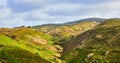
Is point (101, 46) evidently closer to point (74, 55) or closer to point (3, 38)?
point (74, 55)

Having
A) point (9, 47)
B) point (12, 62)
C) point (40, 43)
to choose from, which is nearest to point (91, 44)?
point (40, 43)

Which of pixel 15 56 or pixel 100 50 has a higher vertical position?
pixel 15 56

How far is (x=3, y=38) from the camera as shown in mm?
154125

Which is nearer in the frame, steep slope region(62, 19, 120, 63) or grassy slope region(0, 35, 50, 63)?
grassy slope region(0, 35, 50, 63)

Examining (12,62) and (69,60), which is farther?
(69,60)

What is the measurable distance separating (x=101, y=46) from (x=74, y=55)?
13.6 meters

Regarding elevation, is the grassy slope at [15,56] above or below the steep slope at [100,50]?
above

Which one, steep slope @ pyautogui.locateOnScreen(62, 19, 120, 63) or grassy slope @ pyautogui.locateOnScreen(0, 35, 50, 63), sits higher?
grassy slope @ pyautogui.locateOnScreen(0, 35, 50, 63)

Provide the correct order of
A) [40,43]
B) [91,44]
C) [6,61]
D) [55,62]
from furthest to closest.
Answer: [40,43] → [91,44] → [55,62] → [6,61]

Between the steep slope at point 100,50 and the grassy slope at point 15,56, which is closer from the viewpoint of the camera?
the grassy slope at point 15,56

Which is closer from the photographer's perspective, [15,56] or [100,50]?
[15,56]

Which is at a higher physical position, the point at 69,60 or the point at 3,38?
the point at 3,38

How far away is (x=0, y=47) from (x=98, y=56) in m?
40.1

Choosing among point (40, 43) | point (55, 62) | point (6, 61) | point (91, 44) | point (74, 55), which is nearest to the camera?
point (6, 61)
